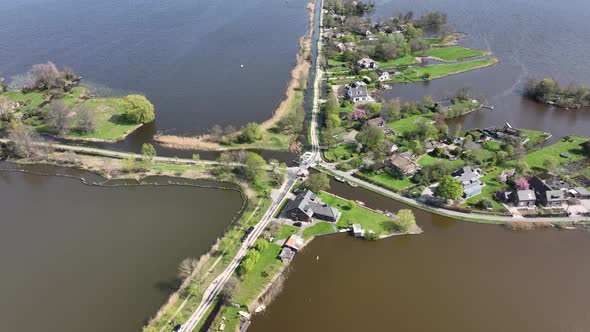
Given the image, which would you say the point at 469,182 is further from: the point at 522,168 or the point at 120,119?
the point at 120,119

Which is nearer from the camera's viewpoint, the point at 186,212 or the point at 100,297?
the point at 100,297

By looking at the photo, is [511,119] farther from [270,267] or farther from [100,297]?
[100,297]

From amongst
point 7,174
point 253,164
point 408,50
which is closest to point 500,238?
point 253,164

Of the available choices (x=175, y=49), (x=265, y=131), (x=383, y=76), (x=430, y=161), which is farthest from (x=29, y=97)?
(x=430, y=161)

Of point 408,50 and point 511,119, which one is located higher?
point 408,50

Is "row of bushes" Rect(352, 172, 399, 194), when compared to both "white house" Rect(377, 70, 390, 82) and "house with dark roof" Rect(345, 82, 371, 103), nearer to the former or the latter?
"house with dark roof" Rect(345, 82, 371, 103)

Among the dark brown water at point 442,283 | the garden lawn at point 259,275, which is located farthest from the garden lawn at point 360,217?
the garden lawn at point 259,275
